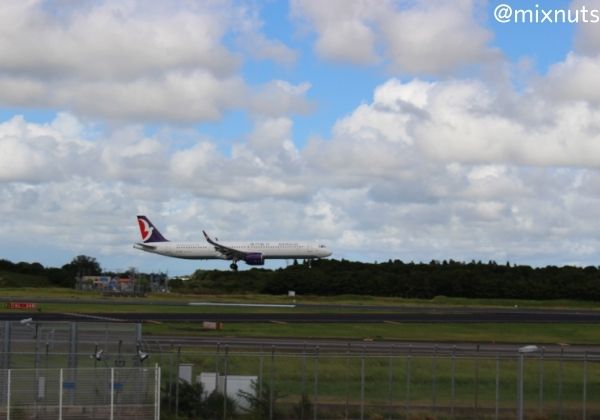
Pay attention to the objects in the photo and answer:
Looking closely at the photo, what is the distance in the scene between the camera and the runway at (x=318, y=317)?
77188 mm

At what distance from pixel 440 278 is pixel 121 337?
110045 mm

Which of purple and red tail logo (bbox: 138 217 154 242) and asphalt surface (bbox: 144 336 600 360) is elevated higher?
purple and red tail logo (bbox: 138 217 154 242)

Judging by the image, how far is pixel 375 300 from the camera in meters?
126

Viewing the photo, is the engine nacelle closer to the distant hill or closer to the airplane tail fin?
the airplane tail fin

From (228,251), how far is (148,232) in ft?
73.2

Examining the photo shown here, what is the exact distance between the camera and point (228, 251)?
146875 millimetres

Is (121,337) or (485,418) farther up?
(121,337)

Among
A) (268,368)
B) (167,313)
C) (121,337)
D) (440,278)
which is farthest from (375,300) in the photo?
(121,337)

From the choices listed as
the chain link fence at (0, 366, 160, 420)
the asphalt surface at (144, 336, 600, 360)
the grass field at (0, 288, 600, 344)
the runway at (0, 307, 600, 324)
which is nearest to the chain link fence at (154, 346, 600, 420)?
the chain link fence at (0, 366, 160, 420)

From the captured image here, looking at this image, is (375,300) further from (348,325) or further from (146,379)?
(146,379)

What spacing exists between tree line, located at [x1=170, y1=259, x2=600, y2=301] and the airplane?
369 cm

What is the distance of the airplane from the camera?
14362 cm

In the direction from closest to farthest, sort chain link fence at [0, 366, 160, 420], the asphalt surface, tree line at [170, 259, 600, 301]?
1. chain link fence at [0, 366, 160, 420]
2. the asphalt surface
3. tree line at [170, 259, 600, 301]

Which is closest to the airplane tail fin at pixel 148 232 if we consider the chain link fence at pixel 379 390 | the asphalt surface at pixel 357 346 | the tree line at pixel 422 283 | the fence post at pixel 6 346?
the tree line at pixel 422 283
